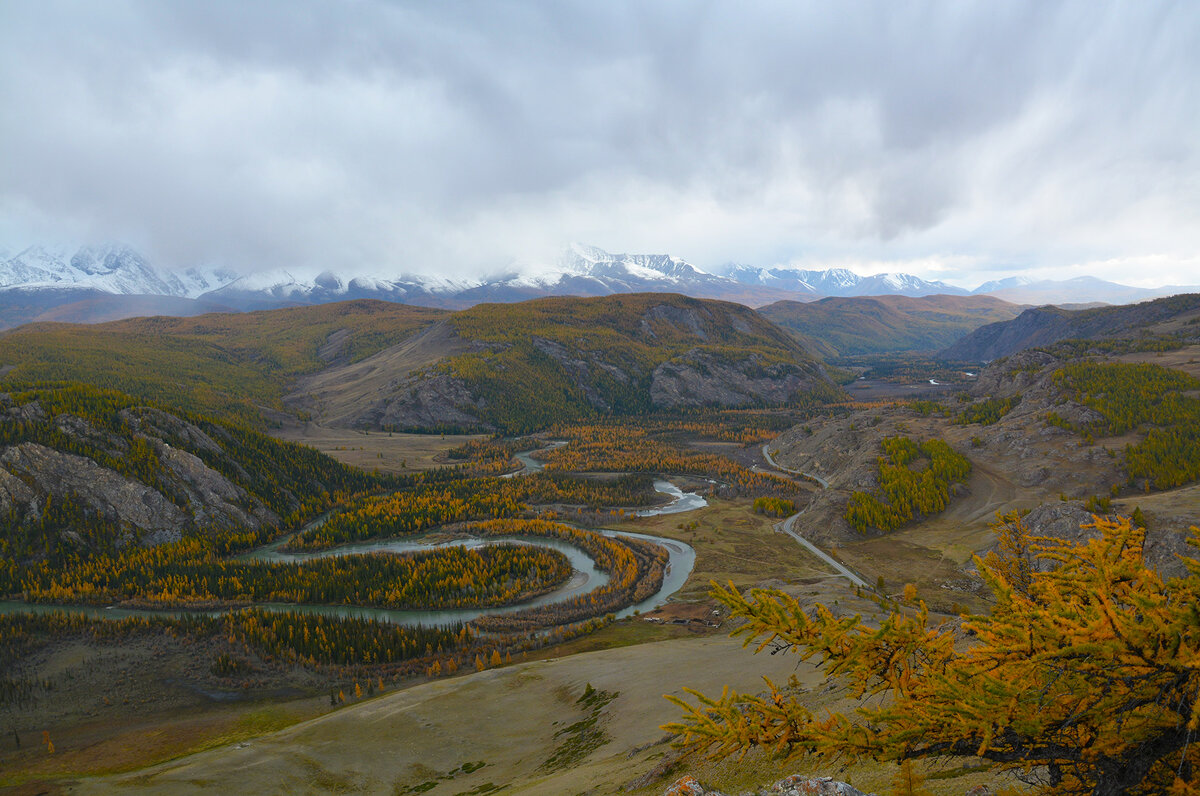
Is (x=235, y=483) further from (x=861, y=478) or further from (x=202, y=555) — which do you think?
(x=861, y=478)

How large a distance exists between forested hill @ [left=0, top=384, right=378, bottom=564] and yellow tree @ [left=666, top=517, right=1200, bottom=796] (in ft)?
337

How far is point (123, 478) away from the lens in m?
88.9

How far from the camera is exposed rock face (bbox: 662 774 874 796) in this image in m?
13.5

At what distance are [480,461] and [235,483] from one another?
185 ft

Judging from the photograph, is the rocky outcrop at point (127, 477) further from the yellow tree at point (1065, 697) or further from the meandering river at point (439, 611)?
the yellow tree at point (1065, 697)

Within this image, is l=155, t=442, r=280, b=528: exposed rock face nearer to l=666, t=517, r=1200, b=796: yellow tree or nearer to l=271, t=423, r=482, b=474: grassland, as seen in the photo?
l=271, t=423, r=482, b=474: grassland

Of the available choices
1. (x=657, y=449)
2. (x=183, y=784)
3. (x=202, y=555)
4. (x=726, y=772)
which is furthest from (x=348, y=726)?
(x=657, y=449)

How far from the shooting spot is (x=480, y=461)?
14638 cm

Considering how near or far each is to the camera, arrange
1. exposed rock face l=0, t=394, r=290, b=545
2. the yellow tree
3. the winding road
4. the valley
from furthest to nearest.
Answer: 1. exposed rock face l=0, t=394, r=290, b=545
2. the winding road
3. the valley
4. the yellow tree

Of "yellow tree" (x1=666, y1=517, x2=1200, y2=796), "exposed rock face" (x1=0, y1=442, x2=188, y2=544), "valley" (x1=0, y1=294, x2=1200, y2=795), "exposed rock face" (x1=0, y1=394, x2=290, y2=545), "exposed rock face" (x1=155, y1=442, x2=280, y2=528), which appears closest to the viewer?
"yellow tree" (x1=666, y1=517, x2=1200, y2=796)

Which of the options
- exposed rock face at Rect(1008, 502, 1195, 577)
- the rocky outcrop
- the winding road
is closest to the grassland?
the rocky outcrop

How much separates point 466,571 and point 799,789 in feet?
219

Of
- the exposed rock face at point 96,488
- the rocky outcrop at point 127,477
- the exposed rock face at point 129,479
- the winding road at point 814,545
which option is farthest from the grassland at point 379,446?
the winding road at point 814,545

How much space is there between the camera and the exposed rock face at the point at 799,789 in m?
13.5
